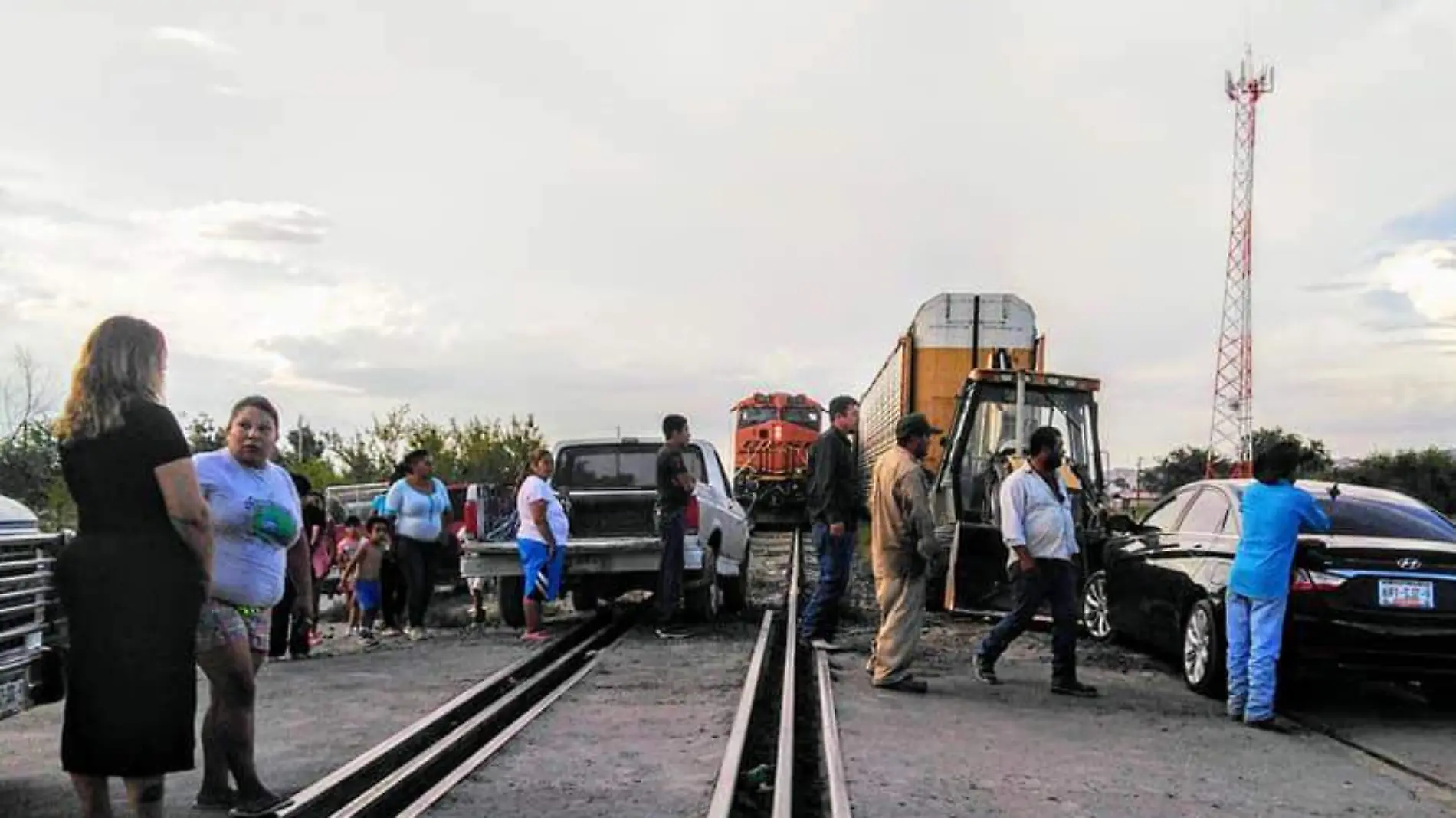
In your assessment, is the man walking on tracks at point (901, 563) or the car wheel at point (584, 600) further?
the car wheel at point (584, 600)

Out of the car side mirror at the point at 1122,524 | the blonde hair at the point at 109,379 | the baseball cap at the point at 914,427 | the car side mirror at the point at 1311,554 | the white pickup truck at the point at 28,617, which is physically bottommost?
the white pickup truck at the point at 28,617

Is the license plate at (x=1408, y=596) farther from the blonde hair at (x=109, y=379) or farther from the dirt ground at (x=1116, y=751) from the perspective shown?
the blonde hair at (x=109, y=379)

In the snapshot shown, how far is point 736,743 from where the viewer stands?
6.95 m

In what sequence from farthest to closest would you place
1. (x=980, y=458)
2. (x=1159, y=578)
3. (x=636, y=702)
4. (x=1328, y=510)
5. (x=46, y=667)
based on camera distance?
(x=980, y=458) < (x=1159, y=578) < (x=1328, y=510) < (x=636, y=702) < (x=46, y=667)

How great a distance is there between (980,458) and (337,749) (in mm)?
Result: 8008

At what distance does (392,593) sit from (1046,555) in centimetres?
679

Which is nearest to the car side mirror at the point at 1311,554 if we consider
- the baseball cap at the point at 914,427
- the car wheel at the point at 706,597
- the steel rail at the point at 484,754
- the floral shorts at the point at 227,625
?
the baseball cap at the point at 914,427

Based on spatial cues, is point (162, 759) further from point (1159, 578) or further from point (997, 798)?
point (1159, 578)

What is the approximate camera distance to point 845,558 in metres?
10.4

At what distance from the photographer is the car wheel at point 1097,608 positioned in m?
11.6

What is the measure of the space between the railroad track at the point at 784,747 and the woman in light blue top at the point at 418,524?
3229 millimetres

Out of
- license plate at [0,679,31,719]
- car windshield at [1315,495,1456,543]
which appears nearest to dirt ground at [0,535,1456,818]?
license plate at [0,679,31,719]

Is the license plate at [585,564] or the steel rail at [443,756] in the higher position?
the license plate at [585,564]

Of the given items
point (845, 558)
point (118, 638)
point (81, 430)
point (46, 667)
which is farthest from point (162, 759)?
point (845, 558)
